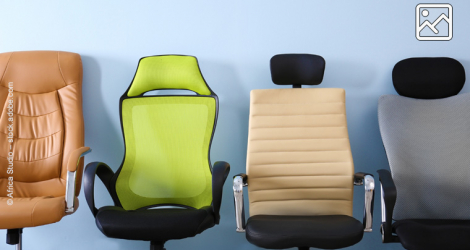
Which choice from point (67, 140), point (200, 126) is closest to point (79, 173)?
point (67, 140)

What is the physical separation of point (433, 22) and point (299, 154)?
1.20 meters

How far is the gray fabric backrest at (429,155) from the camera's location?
1836 mm

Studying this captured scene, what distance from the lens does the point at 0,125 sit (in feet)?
6.64

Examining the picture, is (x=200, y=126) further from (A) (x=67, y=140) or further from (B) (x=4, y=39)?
(B) (x=4, y=39)

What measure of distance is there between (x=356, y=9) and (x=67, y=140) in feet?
5.93

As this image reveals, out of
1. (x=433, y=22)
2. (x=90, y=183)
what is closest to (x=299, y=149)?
(x=90, y=183)

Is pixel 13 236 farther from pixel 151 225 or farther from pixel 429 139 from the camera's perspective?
pixel 429 139

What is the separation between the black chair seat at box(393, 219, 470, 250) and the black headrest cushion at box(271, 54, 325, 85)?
81cm

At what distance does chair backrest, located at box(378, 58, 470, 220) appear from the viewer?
6.03 ft

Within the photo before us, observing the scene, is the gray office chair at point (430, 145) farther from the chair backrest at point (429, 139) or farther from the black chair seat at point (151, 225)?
the black chair seat at point (151, 225)

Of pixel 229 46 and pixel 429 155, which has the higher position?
pixel 229 46

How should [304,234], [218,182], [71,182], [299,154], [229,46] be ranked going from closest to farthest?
[304,234]
[218,182]
[71,182]
[299,154]
[229,46]

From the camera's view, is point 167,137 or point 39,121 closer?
point 167,137

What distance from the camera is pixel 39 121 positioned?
6.82ft
